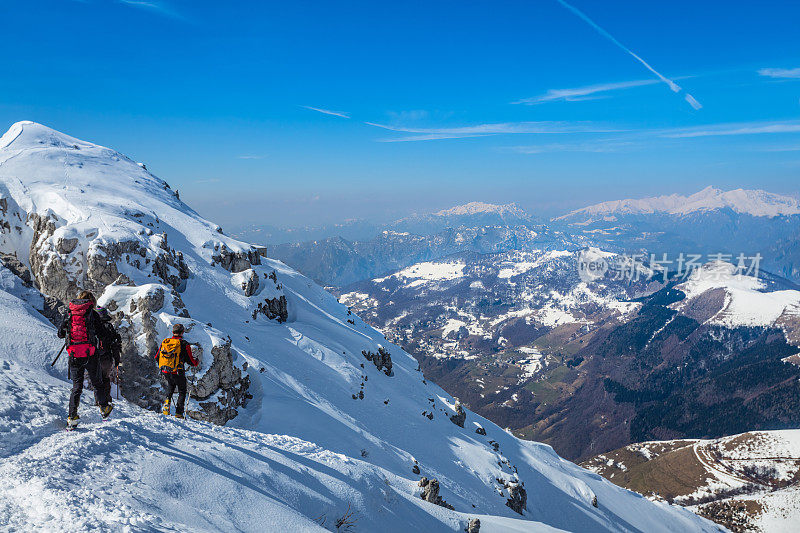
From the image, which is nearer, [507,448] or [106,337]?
[106,337]

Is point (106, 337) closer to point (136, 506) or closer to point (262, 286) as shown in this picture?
point (136, 506)

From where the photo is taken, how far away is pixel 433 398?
62.8 metres

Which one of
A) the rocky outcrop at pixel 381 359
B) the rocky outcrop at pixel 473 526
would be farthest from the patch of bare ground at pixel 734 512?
the rocky outcrop at pixel 473 526

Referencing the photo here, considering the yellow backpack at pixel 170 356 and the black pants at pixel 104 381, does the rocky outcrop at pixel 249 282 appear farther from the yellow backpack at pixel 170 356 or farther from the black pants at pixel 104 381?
the black pants at pixel 104 381

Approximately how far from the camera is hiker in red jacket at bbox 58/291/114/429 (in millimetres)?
12188

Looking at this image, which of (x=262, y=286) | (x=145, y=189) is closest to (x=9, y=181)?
(x=145, y=189)

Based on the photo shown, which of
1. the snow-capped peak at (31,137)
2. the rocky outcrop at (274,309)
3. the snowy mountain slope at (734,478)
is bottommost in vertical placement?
the snowy mountain slope at (734,478)

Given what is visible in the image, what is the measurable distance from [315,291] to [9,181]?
4690 centimetres

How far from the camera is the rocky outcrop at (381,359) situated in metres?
57.6

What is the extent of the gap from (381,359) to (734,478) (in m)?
197

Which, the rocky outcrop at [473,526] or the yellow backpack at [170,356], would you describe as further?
the rocky outcrop at [473,526]

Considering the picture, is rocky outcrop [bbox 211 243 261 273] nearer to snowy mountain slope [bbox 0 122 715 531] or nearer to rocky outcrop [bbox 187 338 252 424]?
snowy mountain slope [bbox 0 122 715 531]

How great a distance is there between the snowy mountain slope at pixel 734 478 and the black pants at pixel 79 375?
178599 millimetres

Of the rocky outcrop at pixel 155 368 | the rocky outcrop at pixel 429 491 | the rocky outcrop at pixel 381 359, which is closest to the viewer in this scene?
the rocky outcrop at pixel 429 491
